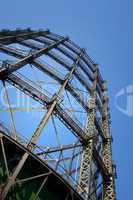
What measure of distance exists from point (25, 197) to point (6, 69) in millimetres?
6158

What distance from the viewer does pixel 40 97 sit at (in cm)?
1734

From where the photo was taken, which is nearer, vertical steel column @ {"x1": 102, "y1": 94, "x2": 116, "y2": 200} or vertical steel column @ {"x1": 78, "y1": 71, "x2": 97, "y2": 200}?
vertical steel column @ {"x1": 78, "y1": 71, "x2": 97, "y2": 200}

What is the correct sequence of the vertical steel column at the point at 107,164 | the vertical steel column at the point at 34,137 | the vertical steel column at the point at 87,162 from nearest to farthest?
the vertical steel column at the point at 34,137, the vertical steel column at the point at 87,162, the vertical steel column at the point at 107,164

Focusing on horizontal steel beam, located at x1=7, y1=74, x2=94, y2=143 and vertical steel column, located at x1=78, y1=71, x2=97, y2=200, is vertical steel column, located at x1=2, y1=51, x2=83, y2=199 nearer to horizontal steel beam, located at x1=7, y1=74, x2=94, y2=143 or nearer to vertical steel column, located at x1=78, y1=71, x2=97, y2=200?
horizontal steel beam, located at x1=7, y1=74, x2=94, y2=143

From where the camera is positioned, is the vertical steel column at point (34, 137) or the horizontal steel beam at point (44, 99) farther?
the horizontal steel beam at point (44, 99)

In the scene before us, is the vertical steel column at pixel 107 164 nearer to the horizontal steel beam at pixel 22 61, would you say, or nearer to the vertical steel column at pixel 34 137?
the vertical steel column at pixel 34 137

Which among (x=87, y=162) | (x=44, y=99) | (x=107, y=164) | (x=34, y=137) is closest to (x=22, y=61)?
(x=44, y=99)

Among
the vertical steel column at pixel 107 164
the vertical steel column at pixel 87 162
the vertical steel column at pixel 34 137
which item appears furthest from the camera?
the vertical steel column at pixel 107 164

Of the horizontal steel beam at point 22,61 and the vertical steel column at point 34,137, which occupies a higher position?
the horizontal steel beam at point 22,61

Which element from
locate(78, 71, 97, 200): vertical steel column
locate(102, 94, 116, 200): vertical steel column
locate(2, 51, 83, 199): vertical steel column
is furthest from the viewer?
locate(102, 94, 116, 200): vertical steel column

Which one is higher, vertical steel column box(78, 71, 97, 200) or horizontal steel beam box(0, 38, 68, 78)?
horizontal steel beam box(0, 38, 68, 78)

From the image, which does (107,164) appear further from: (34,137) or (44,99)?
(34,137)

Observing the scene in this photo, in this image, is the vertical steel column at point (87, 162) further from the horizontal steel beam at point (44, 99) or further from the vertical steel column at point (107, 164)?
the vertical steel column at point (107, 164)

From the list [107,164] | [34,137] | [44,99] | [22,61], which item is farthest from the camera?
[22,61]
